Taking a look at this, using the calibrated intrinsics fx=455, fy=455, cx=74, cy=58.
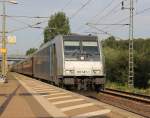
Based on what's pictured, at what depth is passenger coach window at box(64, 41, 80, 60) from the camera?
26234mm

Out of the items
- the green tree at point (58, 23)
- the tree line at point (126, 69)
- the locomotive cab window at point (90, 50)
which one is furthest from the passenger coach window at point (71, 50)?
the green tree at point (58, 23)

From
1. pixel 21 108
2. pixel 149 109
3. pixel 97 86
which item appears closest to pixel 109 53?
pixel 97 86

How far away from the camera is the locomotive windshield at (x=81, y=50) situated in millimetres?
26297

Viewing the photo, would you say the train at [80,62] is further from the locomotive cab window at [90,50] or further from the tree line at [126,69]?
the tree line at [126,69]

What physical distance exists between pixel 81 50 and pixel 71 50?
0.59 meters

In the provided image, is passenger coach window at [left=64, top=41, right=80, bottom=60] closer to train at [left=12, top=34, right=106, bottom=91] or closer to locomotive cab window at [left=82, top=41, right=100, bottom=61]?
train at [left=12, top=34, right=106, bottom=91]

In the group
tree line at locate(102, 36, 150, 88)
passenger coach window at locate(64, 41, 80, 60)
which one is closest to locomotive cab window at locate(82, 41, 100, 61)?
passenger coach window at locate(64, 41, 80, 60)

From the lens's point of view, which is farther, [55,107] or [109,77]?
[109,77]

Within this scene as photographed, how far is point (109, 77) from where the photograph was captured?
164 feet

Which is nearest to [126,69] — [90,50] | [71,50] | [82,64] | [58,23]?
[90,50]

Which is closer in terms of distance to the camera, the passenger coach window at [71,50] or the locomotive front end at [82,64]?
the locomotive front end at [82,64]

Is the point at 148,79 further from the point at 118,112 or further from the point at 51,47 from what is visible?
the point at 118,112

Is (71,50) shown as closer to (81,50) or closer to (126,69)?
(81,50)

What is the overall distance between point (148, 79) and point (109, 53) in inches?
314
